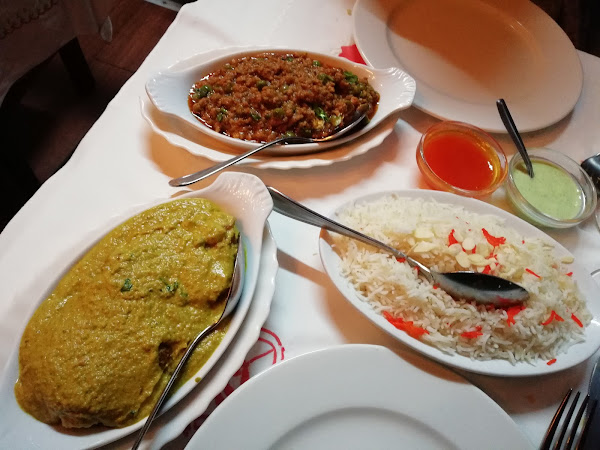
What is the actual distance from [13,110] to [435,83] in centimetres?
228

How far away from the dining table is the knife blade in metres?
0.05

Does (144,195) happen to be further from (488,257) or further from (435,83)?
(435,83)

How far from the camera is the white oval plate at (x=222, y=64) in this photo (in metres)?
1.45

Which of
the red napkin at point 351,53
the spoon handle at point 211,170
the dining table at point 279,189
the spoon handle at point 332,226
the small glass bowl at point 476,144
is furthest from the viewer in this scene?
the red napkin at point 351,53

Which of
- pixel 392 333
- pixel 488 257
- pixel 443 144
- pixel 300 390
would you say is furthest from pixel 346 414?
pixel 443 144

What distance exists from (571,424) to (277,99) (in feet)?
4.37

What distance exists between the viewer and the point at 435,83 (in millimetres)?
1837

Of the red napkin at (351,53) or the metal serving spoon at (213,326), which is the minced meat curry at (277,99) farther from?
the metal serving spoon at (213,326)

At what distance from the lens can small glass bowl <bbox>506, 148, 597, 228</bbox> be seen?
139 cm

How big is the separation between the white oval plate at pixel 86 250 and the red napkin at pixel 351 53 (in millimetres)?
1014

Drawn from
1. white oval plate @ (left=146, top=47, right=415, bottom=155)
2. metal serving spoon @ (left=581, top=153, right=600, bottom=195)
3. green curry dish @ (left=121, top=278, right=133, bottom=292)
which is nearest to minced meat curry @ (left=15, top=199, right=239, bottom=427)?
green curry dish @ (left=121, top=278, right=133, bottom=292)

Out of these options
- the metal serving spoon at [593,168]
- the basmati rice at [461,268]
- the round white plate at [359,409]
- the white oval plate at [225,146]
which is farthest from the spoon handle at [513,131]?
the round white plate at [359,409]

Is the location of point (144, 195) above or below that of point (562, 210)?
above

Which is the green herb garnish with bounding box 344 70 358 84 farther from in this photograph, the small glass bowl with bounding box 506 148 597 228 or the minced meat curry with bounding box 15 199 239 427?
the minced meat curry with bounding box 15 199 239 427
